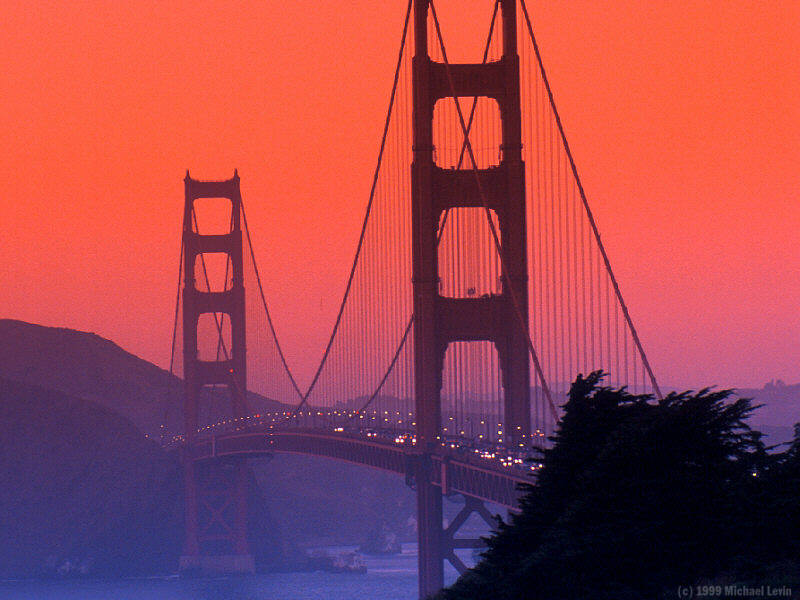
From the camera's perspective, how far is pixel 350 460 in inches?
2068

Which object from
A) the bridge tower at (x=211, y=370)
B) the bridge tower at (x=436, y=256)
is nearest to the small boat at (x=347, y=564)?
the bridge tower at (x=211, y=370)

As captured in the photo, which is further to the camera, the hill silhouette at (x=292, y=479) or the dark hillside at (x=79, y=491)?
the hill silhouette at (x=292, y=479)

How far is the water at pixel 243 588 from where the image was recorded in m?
93.0

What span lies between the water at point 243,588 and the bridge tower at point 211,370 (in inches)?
90.7

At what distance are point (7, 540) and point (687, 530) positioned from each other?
105m

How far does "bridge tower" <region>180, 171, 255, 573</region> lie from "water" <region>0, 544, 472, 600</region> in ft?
7.56

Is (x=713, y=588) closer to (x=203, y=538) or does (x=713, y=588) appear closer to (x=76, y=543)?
(x=203, y=538)

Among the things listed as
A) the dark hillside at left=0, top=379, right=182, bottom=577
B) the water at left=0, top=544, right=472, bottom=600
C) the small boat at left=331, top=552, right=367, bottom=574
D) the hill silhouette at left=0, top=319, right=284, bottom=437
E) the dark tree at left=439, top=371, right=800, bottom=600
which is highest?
the hill silhouette at left=0, top=319, right=284, bottom=437

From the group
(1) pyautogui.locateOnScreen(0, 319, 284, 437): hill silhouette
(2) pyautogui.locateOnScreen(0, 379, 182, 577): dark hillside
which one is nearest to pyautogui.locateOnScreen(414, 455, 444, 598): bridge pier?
(2) pyautogui.locateOnScreen(0, 379, 182, 577): dark hillside

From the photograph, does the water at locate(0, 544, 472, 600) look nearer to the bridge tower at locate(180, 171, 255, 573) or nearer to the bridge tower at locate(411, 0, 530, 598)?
the bridge tower at locate(180, 171, 255, 573)

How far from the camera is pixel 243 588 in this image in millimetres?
95062

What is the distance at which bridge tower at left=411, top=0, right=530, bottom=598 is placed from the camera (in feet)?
136

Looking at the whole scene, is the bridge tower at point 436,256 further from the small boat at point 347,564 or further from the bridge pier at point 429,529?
the small boat at point 347,564

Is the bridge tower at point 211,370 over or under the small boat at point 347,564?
over
